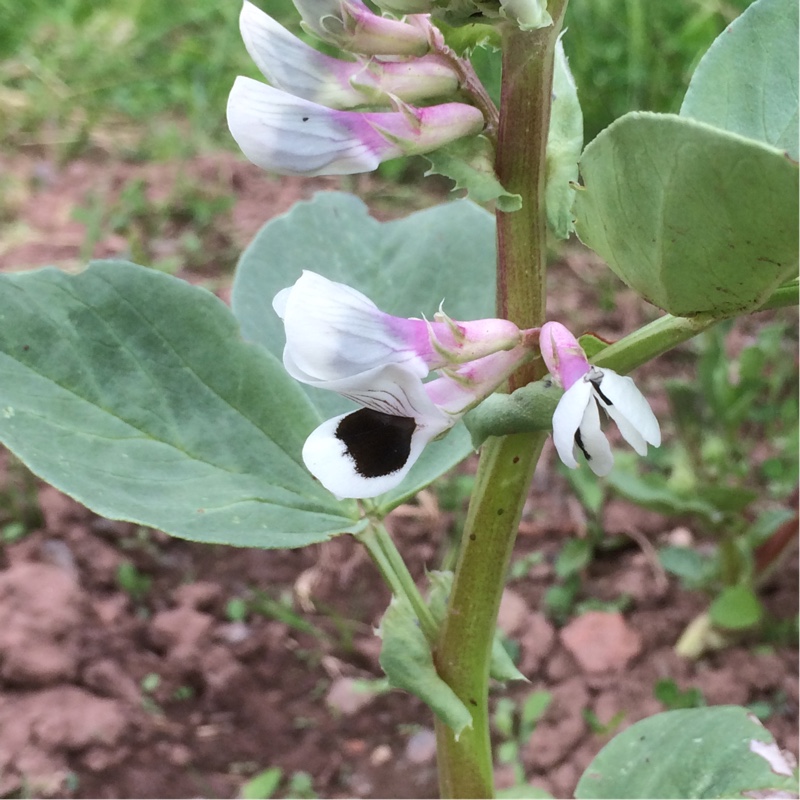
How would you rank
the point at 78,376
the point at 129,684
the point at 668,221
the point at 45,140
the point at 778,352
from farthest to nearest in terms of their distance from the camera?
the point at 45,140 < the point at 778,352 < the point at 129,684 < the point at 78,376 < the point at 668,221

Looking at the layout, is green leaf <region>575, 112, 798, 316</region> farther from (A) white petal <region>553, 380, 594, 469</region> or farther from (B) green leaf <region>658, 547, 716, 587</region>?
Answer: (B) green leaf <region>658, 547, 716, 587</region>

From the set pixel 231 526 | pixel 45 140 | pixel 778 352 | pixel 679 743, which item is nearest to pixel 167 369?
pixel 231 526

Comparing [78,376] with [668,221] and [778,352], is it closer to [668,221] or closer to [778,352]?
[668,221]

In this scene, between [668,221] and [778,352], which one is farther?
[778,352]

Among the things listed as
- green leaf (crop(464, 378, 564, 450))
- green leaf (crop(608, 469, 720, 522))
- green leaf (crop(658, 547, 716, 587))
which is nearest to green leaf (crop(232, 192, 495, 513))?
green leaf (crop(464, 378, 564, 450))

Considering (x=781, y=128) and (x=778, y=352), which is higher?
(x=781, y=128)
